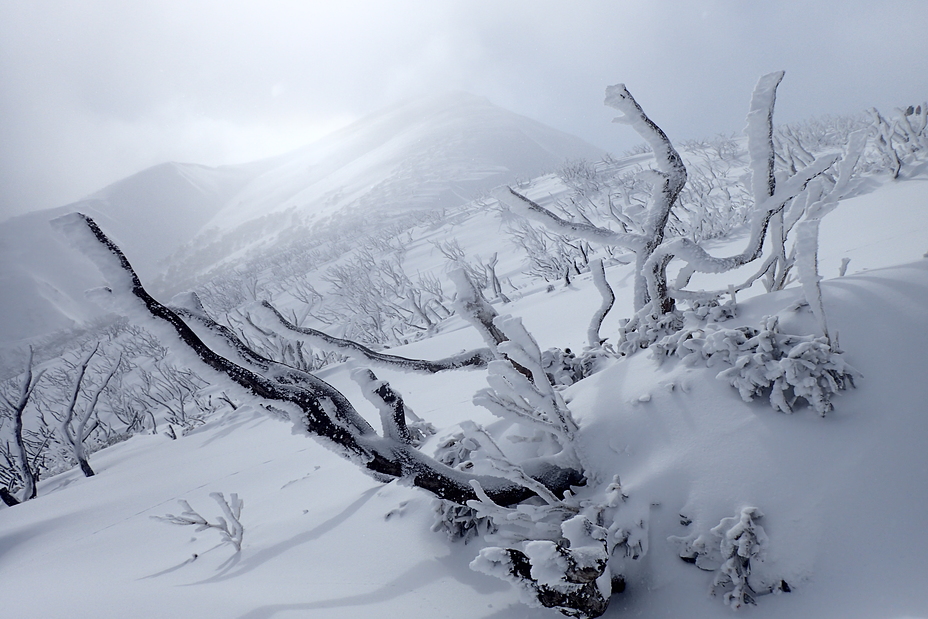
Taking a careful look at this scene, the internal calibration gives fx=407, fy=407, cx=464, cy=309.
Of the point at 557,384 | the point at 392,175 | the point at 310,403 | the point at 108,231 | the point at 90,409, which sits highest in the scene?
the point at 108,231

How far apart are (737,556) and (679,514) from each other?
0.18 m

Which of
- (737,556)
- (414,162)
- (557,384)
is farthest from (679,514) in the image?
(414,162)

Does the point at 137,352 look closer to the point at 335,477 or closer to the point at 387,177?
the point at 335,477

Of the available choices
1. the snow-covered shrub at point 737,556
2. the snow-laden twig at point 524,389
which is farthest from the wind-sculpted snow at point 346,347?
the snow-covered shrub at point 737,556

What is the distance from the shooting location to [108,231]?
62344mm

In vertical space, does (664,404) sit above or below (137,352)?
above

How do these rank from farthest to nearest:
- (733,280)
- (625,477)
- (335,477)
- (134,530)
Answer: (733,280)
(134,530)
(335,477)
(625,477)

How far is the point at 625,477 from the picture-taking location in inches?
55.6

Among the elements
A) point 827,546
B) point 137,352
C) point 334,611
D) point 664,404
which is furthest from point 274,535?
point 137,352

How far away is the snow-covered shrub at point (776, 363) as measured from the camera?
1300 mm

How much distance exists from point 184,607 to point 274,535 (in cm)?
67

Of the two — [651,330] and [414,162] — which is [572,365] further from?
[414,162]

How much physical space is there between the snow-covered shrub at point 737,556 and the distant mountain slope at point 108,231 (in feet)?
108

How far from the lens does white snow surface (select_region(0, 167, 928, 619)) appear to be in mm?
1053
